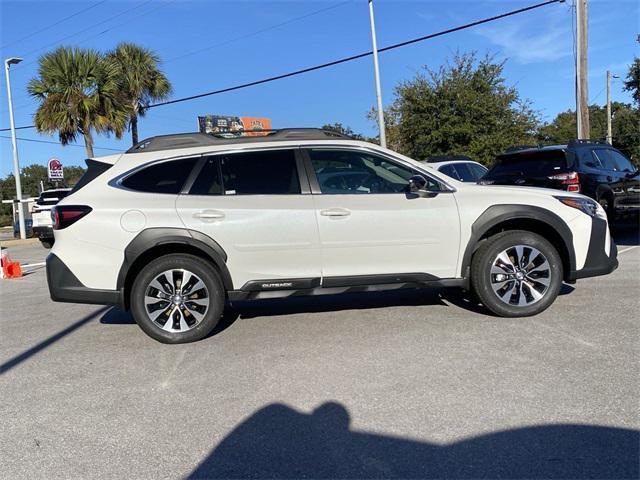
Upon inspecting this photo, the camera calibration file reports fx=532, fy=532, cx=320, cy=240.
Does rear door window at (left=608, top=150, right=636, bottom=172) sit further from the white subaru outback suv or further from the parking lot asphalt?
the white subaru outback suv

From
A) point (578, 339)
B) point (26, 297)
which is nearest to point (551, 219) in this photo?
point (578, 339)

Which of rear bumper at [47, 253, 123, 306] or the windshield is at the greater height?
the windshield

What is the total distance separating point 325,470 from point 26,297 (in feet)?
22.6

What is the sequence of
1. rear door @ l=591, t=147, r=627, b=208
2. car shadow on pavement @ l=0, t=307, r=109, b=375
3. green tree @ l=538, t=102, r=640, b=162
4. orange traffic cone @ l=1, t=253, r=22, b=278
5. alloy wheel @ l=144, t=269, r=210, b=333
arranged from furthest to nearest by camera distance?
green tree @ l=538, t=102, r=640, b=162, orange traffic cone @ l=1, t=253, r=22, b=278, rear door @ l=591, t=147, r=627, b=208, alloy wheel @ l=144, t=269, r=210, b=333, car shadow on pavement @ l=0, t=307, r=109, b=375

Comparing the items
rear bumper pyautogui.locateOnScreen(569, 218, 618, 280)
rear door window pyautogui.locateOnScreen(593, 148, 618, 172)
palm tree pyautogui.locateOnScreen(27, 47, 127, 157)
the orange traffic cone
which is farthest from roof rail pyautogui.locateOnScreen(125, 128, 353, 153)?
palm tree pyautogui.locateOnScreen(27, 47, 127, 157)

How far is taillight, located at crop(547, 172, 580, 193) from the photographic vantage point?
8570 millimetres

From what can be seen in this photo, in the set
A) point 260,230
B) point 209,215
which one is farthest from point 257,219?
point 209,215

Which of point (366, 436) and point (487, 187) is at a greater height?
point (487, 187)

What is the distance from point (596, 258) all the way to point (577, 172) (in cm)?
391

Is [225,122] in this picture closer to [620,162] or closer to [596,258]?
[620,162]

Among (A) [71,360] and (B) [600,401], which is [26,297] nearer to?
(A) [71,360]

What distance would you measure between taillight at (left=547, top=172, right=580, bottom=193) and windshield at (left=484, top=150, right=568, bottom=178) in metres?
0.10

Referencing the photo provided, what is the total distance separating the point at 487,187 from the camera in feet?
17.4

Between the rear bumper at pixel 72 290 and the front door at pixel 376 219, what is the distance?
1989mm
